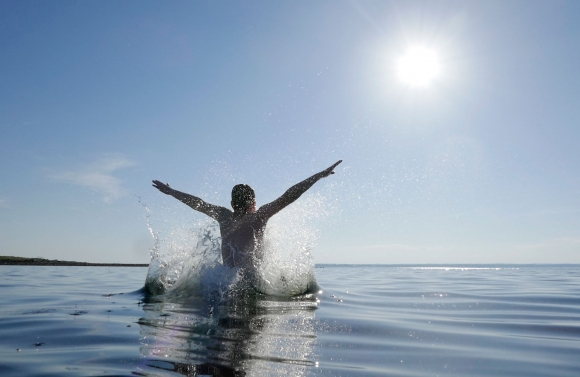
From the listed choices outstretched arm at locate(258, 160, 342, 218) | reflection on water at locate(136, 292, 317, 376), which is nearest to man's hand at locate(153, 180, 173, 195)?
outstretched arm at locate(258, 160, 342, 218)

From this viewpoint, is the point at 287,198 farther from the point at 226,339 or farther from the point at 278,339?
the point at 226,339

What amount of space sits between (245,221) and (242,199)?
1.47 feet

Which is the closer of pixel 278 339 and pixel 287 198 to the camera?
pixel 278 339

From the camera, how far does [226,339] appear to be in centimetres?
393

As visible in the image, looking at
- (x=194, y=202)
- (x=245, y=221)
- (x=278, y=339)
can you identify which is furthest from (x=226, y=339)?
(x=194, y=202)

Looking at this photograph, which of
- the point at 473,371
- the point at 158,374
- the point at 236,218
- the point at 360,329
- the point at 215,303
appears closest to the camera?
the point at 158,374

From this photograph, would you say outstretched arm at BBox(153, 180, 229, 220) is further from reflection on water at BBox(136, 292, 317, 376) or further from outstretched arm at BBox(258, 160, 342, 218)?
reflection on water at BBox(136, 292, 317, 376)

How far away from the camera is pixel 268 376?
282cm

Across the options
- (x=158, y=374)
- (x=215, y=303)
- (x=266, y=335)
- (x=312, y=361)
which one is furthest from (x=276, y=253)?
(x=158, y=374)

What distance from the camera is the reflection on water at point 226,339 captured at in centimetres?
302

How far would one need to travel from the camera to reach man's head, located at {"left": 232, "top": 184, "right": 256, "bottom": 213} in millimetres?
8359

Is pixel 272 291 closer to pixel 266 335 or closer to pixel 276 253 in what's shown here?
pixel 276 253

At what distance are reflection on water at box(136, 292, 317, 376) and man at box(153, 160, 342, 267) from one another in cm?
156

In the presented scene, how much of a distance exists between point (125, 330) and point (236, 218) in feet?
13.5
